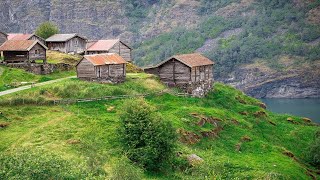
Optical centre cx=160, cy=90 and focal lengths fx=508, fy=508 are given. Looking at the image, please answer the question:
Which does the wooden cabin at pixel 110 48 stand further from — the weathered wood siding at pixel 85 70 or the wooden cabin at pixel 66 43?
the weathered wood siding at pixel 85 70

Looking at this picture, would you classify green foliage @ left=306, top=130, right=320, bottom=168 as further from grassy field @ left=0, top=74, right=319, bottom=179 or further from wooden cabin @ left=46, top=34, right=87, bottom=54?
wooden cabin @ left=46, top=34, right=87, bottom=54

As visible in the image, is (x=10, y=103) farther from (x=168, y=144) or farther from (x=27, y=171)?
(x=27, y=171)

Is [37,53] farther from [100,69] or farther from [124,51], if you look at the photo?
[124,51]

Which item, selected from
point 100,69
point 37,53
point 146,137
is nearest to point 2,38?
point 37,53

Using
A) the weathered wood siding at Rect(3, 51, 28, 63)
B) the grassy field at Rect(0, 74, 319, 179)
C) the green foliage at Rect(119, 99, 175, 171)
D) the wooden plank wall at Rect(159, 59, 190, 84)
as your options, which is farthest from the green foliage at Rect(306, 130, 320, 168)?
the weathered wood siding at Rect(3, 51, 28, 63)

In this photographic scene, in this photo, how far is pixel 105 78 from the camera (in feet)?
218

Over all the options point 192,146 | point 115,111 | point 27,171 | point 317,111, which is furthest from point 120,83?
point 317,111

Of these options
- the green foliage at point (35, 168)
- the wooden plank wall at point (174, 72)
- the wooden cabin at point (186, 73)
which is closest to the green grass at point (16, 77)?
the wooden plank wall at point (174, 72)

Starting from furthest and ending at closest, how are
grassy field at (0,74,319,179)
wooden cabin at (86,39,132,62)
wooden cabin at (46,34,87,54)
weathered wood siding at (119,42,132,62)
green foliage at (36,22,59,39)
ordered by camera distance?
green foliage at (36,22,59,39), wooden cabin at (46,34,87,54), weathered wood siding at (119,42,132,62), wooden cabin at (86,39,132,62), grassy field at (0,74,319,179)

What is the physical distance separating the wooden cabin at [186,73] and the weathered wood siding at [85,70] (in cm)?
1097

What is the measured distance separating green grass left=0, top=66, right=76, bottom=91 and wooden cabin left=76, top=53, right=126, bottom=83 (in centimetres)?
559

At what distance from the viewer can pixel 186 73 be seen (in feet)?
230

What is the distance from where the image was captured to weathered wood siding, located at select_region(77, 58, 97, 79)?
65.6m

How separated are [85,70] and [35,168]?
1396 inches
